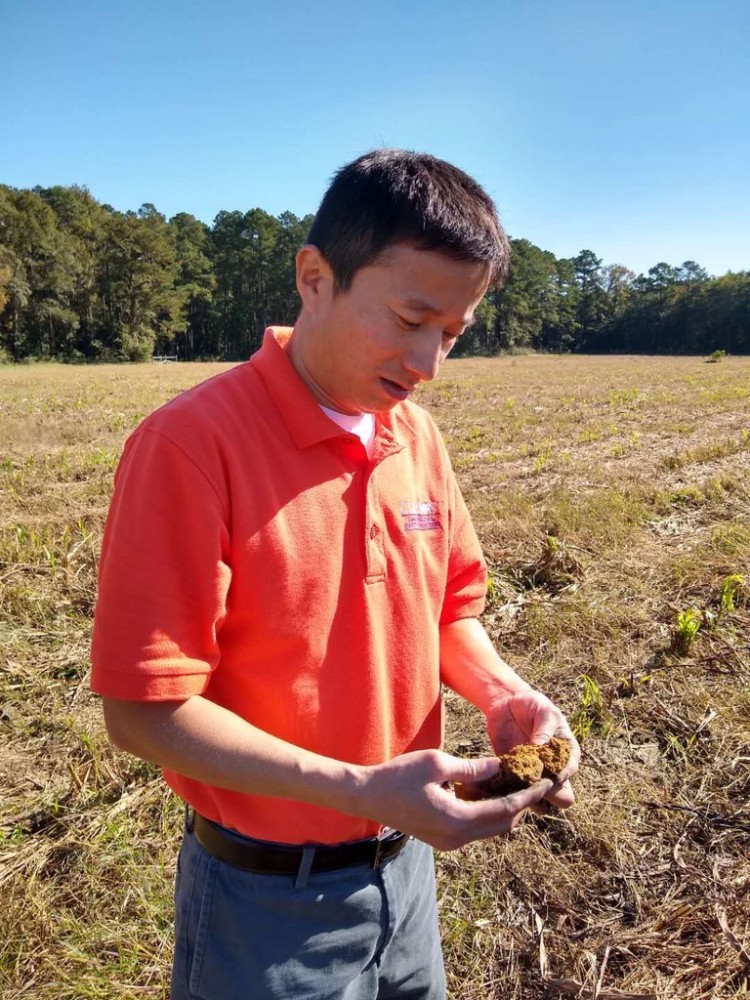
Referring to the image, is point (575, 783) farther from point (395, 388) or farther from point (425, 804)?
point (395, 388)

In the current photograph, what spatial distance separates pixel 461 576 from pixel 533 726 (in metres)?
0.40

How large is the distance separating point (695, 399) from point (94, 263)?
5199 cm

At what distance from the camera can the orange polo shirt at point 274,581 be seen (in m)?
1.02

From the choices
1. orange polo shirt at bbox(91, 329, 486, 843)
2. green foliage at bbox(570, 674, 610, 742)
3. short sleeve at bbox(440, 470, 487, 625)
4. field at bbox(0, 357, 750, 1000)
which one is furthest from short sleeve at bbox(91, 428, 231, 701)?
green foliage at bbox(570, 674, 610, 742)

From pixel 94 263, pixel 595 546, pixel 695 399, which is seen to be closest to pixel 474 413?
pixel 695 399

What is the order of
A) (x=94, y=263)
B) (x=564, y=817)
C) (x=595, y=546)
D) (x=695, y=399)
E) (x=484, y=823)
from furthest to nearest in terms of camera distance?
(x=94, y=263) < (x=695, y=399) < (x=595, y=546) < (x=564, y=817) < (x=484, y=823)

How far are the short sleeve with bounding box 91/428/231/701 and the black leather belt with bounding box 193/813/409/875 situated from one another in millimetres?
374

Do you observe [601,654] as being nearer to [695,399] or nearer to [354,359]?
[354,359]

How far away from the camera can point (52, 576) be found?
14.4ft

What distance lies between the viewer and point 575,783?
2.72 meters

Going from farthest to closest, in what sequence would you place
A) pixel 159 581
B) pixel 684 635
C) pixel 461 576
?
1. pixel 684 635
2. pixel 461 576
3. pixel 159 581

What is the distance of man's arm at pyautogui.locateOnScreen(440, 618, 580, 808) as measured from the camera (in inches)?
53.5

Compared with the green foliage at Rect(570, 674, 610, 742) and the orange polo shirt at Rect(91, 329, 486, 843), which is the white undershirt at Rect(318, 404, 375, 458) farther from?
the green foliage at Rect(570, 674, 610, 742)

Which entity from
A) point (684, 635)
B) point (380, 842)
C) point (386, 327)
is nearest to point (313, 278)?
point (386, 327)
